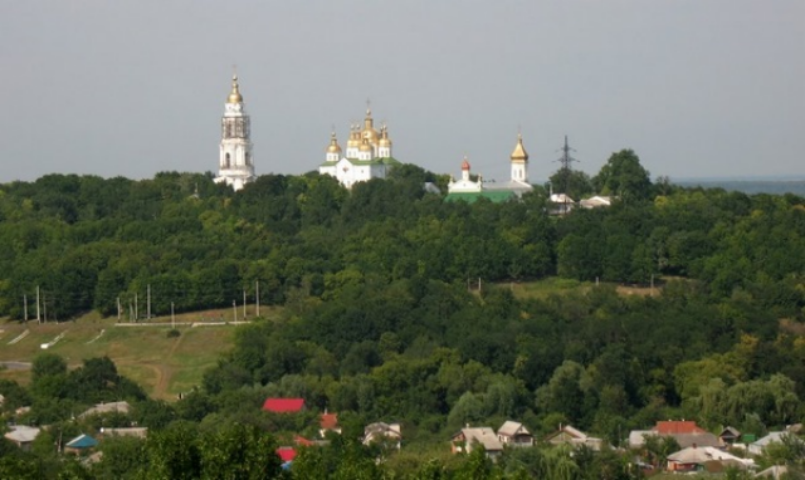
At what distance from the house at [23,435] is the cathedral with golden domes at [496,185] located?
97.2 ft

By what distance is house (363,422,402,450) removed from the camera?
1427 inches

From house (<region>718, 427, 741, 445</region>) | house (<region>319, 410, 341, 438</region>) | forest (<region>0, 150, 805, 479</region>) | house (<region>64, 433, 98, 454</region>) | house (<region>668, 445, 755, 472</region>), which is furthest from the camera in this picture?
house (<region>718, 427, 741, 445</region>)

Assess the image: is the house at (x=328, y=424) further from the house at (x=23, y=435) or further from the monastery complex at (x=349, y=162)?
the monastery complex at (x=349, y=162)

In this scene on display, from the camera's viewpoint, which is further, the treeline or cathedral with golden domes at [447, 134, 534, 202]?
cathedral with golden domes at [447, 134, 534, 202]

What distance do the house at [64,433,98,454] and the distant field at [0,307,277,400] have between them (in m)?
7.34

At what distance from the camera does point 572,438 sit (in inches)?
1474

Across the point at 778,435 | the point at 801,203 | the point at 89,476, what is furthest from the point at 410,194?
the point at 89,476

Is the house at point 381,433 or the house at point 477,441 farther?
the house at point 381,433

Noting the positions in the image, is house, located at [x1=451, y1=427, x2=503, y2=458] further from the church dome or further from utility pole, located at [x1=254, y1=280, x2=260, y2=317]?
the church dome

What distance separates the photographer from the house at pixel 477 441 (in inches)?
1382

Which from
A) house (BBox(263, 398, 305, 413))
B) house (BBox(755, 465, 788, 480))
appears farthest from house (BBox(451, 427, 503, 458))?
house (BBox(755, 465, 788, 480))

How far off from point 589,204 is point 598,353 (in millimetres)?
19935

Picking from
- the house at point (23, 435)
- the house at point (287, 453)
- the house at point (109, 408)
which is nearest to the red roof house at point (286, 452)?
the house at point (287, 453)

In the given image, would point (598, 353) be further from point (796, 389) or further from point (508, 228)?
point (508, 228)
